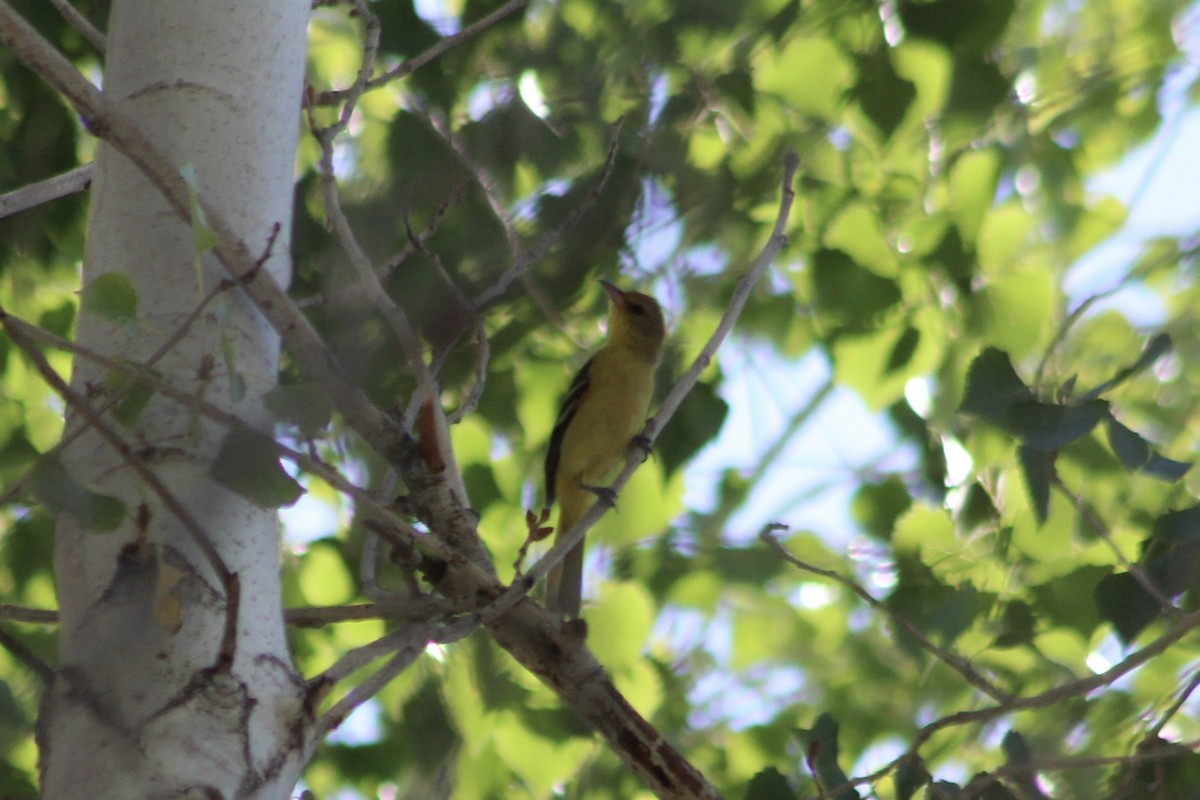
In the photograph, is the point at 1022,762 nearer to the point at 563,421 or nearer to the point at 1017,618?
the point at 1017,618

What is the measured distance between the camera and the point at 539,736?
3115mm

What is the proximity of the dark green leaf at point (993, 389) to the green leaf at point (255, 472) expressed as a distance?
1267 mm

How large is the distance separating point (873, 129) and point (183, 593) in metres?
2.23

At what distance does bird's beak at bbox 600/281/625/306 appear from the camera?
130 inches

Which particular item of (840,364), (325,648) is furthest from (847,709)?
(325,648)

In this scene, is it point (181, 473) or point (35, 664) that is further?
point (181, 473)

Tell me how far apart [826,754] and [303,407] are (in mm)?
1252

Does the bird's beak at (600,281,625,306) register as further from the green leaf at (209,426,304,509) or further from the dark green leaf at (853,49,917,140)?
the green leaf at (209,426,304,509)

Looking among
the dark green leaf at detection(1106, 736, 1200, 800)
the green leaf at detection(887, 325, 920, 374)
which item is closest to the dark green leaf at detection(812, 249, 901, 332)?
the green leaf at detection(887, 325, 920, 374)

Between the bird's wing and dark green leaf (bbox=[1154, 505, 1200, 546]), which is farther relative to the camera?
the bird's wing

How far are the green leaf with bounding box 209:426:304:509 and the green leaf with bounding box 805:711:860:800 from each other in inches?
44.8

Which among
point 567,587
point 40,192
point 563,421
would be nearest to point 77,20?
point 40,192

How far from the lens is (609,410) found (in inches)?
173

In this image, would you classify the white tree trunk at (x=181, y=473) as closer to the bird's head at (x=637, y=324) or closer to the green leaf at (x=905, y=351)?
the green leaf at (x=905, y=351)
